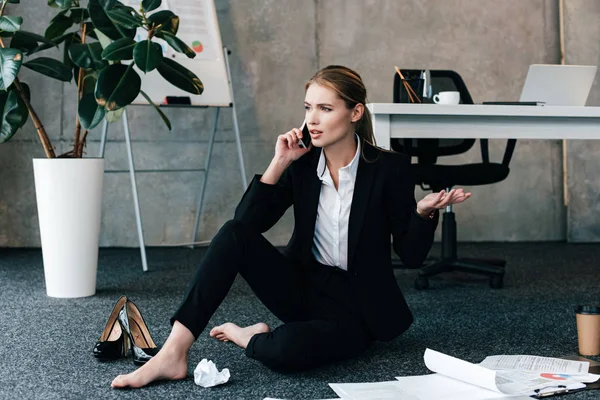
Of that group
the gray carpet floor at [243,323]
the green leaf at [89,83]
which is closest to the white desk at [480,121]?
the gray carpet floor at [243,323]

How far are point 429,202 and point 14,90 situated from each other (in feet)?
6.88

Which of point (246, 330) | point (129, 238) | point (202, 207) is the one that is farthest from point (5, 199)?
point (246, 330)

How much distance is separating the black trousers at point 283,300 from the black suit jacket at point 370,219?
6cm

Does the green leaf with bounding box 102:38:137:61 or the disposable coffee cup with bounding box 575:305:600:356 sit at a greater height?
the green leaf with bounding box 102:38:137:61

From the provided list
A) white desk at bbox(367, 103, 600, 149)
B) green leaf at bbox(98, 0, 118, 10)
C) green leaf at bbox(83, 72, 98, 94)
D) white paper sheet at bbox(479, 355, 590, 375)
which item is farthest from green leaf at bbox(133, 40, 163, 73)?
white paper sheet at bbox(479, 355, 590, 375)

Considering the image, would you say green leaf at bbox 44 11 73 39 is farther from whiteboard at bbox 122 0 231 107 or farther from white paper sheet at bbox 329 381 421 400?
white paper sheet at bbox 329 381 421 400

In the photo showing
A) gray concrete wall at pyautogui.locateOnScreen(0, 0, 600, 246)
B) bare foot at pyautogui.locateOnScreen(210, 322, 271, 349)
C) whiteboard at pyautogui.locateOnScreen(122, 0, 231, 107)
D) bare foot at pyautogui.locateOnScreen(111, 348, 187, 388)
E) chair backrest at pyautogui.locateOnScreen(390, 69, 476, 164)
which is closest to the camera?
bare foot at pyautogui.locateOnScreen(111, 348, 187, 388)

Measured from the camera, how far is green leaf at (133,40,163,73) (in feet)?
9.31

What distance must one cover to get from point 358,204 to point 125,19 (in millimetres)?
1399

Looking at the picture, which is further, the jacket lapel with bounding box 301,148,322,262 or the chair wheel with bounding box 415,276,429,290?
the chair wheel with bounding box 415,276,429,290

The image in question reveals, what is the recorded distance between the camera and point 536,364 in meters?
1.98

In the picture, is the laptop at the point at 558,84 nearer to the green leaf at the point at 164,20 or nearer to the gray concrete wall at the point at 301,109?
the green leaf at the point at 164,20

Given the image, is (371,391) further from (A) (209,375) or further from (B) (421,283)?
(B) (421,283)

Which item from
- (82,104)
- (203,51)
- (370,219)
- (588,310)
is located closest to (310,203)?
(370,219)
